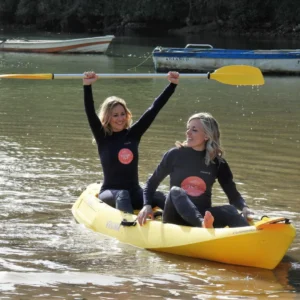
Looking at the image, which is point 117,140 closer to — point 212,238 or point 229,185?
point 229,185

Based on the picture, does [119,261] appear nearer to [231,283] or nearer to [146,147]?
[231,283]

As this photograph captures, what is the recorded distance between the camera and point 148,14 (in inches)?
1809

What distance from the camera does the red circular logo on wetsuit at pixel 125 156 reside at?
628 centimetres

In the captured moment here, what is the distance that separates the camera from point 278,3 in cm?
4194

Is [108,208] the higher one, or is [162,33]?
[162,33]

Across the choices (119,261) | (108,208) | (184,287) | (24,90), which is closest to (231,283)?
(184,287)

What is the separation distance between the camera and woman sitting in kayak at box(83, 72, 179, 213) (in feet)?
20.4

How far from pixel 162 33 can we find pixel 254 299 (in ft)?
132

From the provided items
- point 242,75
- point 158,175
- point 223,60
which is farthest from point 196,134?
point 223,60

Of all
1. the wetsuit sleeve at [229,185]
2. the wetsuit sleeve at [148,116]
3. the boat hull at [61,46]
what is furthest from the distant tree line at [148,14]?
the wetsuit sleeve at [229,185]

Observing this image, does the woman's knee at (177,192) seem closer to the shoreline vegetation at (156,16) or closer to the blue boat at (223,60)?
the blue boat at (223,60)

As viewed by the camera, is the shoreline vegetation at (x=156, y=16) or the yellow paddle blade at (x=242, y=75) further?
the shoreline vegetation at (x=156, y=16)

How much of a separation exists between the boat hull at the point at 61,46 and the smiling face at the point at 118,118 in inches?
880

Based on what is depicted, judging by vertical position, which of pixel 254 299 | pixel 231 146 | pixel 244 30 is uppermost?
pixel 244 30
